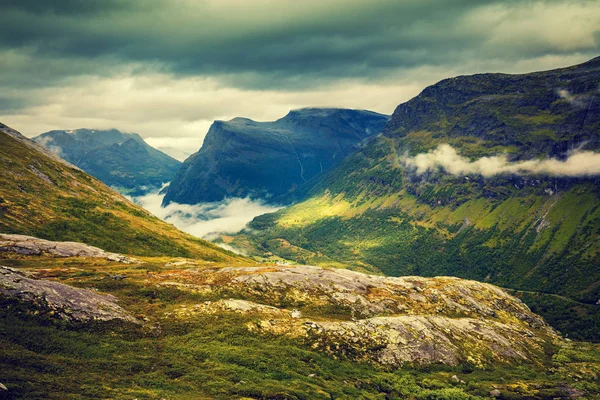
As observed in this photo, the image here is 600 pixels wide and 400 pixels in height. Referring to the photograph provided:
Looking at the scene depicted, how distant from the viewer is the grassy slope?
5794cm

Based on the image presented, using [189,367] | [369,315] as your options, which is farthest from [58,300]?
[369,315]

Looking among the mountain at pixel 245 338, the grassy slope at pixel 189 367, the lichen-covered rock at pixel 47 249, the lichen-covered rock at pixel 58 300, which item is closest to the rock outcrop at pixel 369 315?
the mountain at pixel 245 338

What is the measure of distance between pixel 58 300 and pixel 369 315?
273 ft

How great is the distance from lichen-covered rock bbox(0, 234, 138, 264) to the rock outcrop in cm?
4347

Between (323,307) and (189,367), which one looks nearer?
(189,367)

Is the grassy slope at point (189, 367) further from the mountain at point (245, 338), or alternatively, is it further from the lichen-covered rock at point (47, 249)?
the lichen-covered rock at point (47, 249)

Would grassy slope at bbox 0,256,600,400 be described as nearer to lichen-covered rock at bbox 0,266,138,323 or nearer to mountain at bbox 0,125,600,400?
mountain at bbox 0,125,600,400

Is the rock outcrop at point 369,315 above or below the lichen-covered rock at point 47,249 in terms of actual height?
below

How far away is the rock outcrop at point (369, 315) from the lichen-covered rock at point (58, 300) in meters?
17.3

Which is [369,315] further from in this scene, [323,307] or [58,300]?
[58,300]

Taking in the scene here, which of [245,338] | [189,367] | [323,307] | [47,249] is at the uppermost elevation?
[47,249]

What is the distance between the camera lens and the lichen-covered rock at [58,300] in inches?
2958

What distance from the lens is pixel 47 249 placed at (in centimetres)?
14300

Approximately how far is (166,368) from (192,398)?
12467mm
